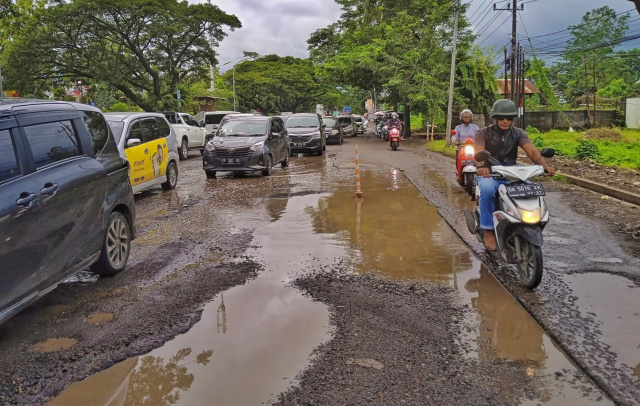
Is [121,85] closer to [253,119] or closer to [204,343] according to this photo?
[253,119]

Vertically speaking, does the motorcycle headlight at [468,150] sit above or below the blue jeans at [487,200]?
above

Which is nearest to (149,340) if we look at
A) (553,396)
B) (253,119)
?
(553,396)

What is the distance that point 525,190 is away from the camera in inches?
199

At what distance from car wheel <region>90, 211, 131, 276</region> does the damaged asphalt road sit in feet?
0.51

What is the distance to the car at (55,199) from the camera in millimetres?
3934

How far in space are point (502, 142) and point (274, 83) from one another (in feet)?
182

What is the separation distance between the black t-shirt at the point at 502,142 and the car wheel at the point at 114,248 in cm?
395

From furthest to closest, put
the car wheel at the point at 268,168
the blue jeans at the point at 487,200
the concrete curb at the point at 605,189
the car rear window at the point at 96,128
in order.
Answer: the car wheel at the point at 268,168
the concrete curb at the point at 605,189
the blue jeans at the point at 487,200
the car rear window at the point at 96,128

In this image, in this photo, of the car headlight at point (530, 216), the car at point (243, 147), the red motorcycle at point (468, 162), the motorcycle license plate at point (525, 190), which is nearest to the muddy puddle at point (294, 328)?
the car headlight at point (530, 216)

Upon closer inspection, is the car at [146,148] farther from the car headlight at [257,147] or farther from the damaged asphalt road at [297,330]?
the damaged asphalt road at [297,330]

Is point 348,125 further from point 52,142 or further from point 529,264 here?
point 52,142

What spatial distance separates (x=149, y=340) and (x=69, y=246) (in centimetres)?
125

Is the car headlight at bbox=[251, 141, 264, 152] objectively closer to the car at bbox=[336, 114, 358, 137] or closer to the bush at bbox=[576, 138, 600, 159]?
the bush at bbox=[576, 138, 600, 159]

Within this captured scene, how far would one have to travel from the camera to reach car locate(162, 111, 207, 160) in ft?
70.8
